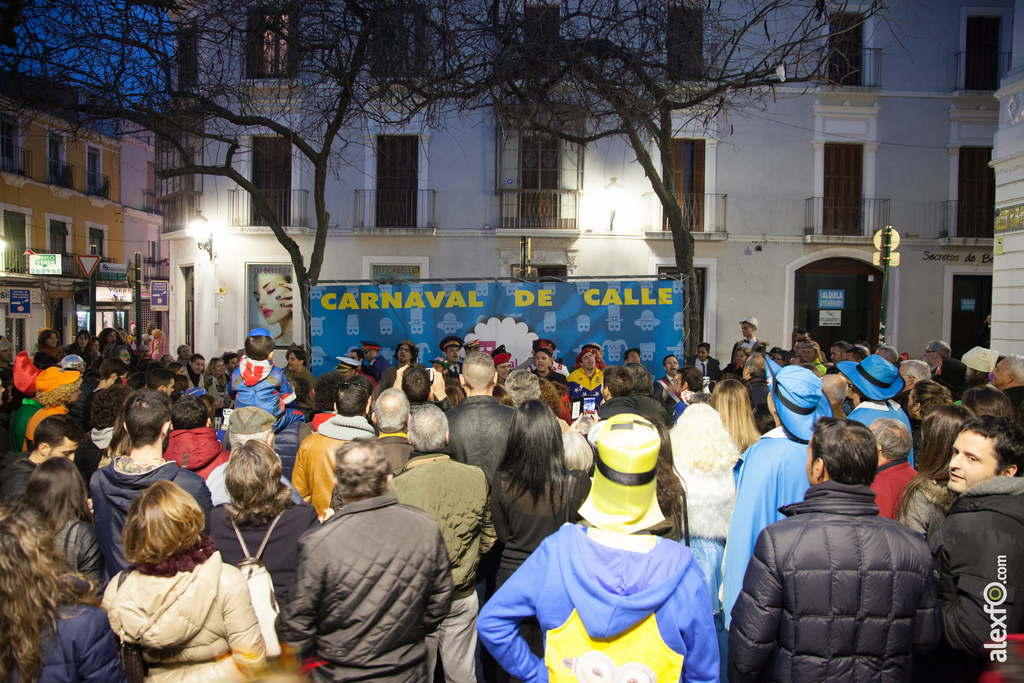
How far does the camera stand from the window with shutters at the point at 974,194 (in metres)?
17.5

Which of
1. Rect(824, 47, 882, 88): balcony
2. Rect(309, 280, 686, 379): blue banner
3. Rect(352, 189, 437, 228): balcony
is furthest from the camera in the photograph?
Rect(352, 189, 437, 228): balcony

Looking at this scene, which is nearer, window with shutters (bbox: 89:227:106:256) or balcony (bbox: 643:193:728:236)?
balcony (bbox: 643:193:728:236)

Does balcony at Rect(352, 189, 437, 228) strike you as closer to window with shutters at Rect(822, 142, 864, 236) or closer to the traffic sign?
the traffic sign

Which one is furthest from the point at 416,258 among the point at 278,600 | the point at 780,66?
the point at 278,600

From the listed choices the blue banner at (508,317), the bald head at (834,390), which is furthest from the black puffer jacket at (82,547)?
the blue banner at (508,317)

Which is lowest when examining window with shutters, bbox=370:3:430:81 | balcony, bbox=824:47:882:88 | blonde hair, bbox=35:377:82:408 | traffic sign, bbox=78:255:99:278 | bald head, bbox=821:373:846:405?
blonde hair, bbox=35:377:82:408

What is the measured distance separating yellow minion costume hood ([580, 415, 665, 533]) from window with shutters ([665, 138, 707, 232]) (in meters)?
15.9

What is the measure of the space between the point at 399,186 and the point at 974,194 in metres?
15.0

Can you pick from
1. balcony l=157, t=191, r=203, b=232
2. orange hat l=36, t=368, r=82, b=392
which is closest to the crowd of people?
orange hat l=36, t=368, r=82, b=392

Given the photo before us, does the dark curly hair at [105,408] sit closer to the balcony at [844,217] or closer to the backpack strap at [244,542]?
the backpack strap at [244,542]

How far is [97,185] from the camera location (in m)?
29.9

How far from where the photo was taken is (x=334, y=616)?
7.90ft

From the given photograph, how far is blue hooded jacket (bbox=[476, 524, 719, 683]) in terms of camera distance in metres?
1.97

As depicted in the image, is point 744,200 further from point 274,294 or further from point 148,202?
point 148,202
